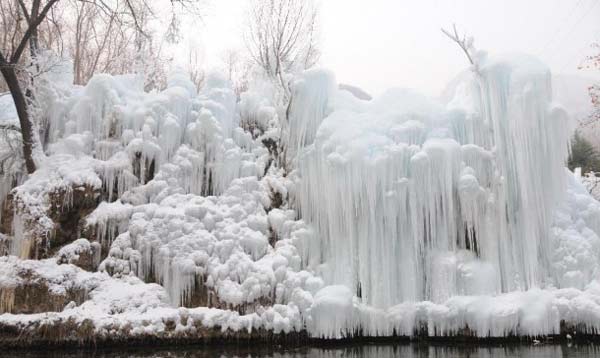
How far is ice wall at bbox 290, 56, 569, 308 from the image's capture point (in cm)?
763

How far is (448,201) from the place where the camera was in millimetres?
7781

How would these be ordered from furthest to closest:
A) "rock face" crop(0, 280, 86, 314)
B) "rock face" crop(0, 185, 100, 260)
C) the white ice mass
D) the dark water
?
"rock face" crop(0, 185, 100, 260) → the white ice mass → "rock face" crop(0, 280, 86, 314) → the dark water

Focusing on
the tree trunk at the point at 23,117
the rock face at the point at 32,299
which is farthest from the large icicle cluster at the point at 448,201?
the tree trunk at the point at 23,117

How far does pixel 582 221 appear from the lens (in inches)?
347

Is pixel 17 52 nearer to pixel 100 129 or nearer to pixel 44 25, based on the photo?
pixel 100 129

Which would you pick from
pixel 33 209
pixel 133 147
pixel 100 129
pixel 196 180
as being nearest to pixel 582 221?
pixel 196 180

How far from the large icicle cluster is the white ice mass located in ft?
0.07

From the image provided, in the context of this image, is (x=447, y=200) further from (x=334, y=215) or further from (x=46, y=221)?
(x=46, y=221)

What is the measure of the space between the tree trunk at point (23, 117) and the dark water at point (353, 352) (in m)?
3.24

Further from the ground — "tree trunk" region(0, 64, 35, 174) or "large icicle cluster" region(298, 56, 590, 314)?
"tree trunk" region(0, 64, 35, 174)

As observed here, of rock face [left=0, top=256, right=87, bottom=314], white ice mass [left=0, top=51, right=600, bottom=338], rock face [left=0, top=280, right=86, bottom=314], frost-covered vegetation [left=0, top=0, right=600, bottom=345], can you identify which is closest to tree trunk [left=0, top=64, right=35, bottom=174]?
frost-covered vegetation [left=0, top=0, right=600, bottom=345]

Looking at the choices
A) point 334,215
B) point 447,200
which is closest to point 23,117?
point 334,215

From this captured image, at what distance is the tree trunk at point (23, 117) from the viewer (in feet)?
26.7

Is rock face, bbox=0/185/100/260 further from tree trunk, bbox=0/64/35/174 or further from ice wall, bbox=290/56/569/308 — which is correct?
ice wall, bbox=290/56/569/308
